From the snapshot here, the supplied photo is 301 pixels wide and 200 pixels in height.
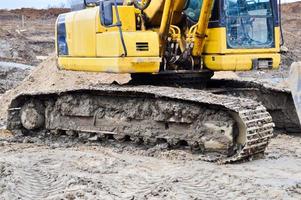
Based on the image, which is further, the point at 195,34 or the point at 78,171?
the point at 195,34

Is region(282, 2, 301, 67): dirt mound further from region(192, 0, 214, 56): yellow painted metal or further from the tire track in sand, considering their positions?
the tire track in sand

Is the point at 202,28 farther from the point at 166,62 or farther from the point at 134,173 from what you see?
the point at 134,173

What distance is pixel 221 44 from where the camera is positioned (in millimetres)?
7930

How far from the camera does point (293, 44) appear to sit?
96.0 ft

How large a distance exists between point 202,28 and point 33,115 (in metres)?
2.93

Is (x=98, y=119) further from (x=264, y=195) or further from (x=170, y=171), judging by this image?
(x=264, y=195)

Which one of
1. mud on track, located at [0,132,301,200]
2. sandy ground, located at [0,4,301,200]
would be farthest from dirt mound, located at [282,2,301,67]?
mud on track, located at [0,132,301,200]

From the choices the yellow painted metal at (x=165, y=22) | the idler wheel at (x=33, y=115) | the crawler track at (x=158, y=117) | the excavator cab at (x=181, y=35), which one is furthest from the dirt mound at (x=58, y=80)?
the yellow painted metal at (x=165, y=22)

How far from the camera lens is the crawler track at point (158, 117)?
692 cm

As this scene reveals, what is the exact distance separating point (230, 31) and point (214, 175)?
2423mm

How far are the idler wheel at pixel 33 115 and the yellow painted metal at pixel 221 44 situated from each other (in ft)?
8.78

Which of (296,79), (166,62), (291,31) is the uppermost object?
(296,79)

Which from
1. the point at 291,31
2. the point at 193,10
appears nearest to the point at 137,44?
the point at 193,10

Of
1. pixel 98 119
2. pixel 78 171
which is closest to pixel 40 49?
pixel 98 119
